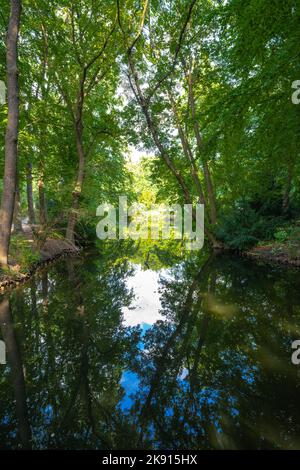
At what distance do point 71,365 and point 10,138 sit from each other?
21.6ft

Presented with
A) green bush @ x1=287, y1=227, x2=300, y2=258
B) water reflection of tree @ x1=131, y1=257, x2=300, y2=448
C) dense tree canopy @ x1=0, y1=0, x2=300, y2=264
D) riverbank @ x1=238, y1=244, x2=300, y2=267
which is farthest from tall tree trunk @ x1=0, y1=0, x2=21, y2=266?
green bush @ x1=287, y1=227, x2=300, y2=258

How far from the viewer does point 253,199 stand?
1505 cm

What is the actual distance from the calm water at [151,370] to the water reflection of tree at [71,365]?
0.01 m

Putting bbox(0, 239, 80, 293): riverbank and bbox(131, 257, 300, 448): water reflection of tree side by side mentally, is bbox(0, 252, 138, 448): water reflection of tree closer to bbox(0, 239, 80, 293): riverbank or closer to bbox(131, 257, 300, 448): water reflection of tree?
bbox(131, 257, 300, 448): water reflection of tree

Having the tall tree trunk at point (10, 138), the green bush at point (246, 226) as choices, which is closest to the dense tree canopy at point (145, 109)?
the green bush at point (246, 226)

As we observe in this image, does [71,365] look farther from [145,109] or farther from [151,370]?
[145,109]

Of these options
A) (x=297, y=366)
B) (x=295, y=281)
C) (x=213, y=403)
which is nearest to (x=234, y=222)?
(x=295, y=281)

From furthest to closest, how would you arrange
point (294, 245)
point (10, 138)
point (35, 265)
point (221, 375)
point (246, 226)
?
1. point (246, 226)
2. point (294, 245)
3. point (35, 265)
4. point (10, 138)
5. point (221, 375)

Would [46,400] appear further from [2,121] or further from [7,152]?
[2,121]

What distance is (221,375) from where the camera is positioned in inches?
131

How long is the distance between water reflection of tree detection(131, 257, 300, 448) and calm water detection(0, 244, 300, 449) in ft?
0.04

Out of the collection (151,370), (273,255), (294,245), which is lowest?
(151,370)

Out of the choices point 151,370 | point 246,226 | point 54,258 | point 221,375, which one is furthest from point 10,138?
point 246,226

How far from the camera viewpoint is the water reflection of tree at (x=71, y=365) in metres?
2.42
